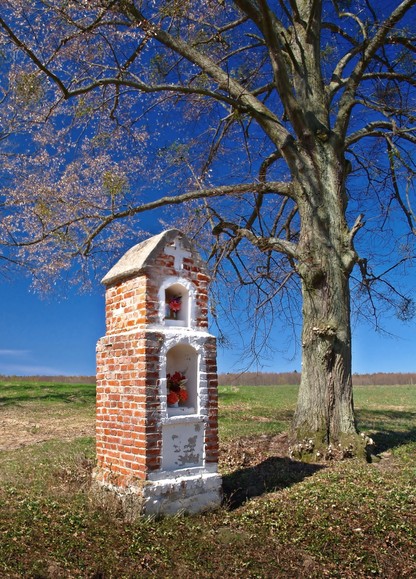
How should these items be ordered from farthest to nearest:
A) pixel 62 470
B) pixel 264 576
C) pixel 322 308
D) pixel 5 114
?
pixel 5 114, pixel 322 308, pixel 62 470, pixel 264 576

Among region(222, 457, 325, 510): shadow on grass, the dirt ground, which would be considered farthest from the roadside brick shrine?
the dirt ground

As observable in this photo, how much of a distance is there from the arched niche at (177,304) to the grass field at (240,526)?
2.28m

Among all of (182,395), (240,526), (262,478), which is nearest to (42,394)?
(262,478)

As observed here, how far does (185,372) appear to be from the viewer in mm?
6969

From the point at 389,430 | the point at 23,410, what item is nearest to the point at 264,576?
the point at 389,430

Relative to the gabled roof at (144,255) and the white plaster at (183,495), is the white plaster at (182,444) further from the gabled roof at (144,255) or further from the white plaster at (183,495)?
the gabled roof at (144,255)

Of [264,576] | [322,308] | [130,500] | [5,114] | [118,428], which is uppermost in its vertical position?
[5,114]

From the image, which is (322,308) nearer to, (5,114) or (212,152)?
(212,152)

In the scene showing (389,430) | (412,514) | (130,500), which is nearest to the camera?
(130,500)

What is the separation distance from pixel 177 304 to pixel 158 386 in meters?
1.11

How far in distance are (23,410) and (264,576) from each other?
14413 millimetres

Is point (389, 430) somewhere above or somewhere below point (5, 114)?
below

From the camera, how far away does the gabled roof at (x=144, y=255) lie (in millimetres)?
6504

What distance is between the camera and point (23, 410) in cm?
1783
